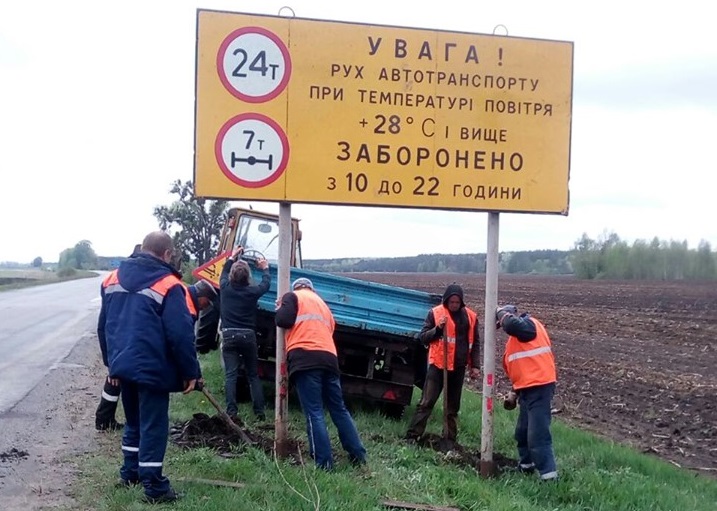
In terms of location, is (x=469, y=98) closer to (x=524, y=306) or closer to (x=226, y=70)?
(x=226, y=70)

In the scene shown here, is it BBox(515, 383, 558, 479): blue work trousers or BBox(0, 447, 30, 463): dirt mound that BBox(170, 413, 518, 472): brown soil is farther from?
BBox(0, 447, 30, 463): dirt mound

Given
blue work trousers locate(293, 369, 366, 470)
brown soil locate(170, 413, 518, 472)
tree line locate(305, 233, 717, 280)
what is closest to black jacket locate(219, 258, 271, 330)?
brown soil locate(170, 413, 518, 472)

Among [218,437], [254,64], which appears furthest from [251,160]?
[218,437]

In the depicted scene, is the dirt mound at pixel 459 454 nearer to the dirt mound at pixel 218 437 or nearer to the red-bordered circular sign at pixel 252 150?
the dirt mound at pixel 218 437

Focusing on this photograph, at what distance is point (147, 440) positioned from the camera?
581 centimetres

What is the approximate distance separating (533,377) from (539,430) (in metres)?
0.47

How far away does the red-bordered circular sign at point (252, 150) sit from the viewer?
273 inches

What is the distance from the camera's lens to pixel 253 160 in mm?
6973

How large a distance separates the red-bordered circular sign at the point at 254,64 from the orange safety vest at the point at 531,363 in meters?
3.09

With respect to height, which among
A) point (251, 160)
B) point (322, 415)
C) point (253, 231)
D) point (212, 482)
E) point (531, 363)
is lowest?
point (212, 482)

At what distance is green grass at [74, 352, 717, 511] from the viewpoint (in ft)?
19.1

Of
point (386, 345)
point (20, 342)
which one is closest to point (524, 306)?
point (20, 342)

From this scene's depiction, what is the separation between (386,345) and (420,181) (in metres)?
2.87

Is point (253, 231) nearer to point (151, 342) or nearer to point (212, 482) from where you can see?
point (212, 482)
